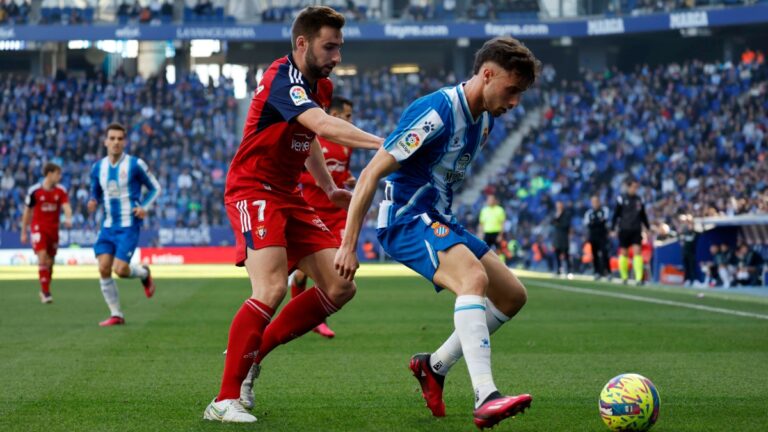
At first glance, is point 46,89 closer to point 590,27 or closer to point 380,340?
point 590,27

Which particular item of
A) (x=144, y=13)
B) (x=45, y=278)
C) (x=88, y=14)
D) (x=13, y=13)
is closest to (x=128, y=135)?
(x=144, y=13)

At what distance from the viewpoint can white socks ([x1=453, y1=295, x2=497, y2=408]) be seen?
18.3 ft

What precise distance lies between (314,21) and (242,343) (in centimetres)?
181

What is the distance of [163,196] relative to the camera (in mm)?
43344

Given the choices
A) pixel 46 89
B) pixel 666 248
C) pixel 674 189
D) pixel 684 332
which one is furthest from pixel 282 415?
pixel 46 89

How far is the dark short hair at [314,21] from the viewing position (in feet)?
20.9

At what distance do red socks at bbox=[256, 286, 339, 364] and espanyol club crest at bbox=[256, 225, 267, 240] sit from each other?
22.0 inches

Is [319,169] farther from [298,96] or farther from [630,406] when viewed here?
[630,406]

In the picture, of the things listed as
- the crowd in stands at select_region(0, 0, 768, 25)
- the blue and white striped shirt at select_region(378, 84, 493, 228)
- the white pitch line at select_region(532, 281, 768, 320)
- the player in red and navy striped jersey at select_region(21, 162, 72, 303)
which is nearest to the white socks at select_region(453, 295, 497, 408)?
the blue and white striped shirt at select_region(378, 84, 493, 228)

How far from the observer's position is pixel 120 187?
13.5 metres

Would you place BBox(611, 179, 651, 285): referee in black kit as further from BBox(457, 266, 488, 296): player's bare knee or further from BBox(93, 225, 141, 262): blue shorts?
BBox(457, 266, 488, 296): player's bare knee

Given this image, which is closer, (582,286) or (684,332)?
(684,332)

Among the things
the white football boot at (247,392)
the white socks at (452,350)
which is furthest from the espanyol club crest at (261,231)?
the white socks at (452,350)

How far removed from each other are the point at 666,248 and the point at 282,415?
2146 cm
